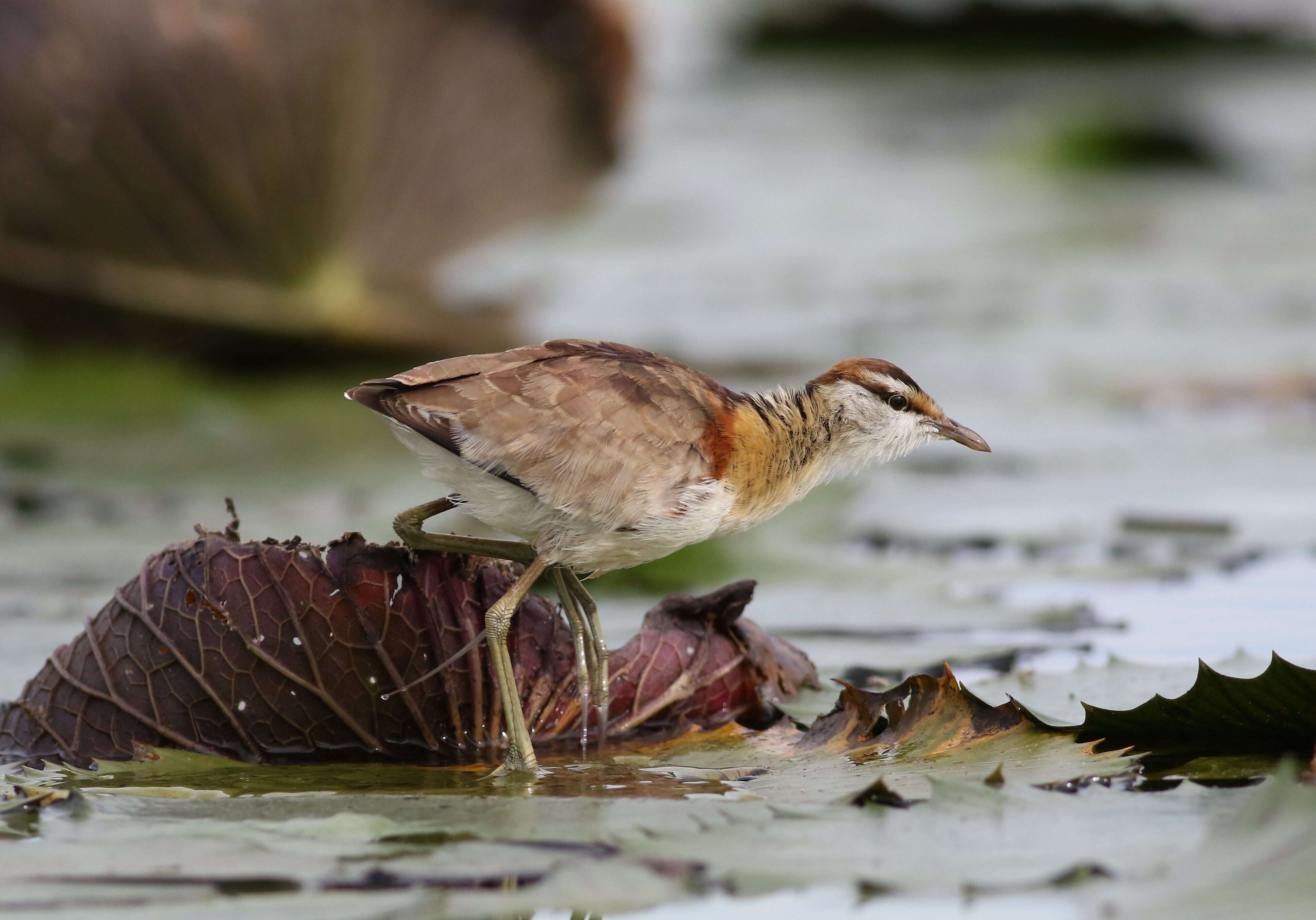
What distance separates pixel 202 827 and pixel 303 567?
38.1 inches

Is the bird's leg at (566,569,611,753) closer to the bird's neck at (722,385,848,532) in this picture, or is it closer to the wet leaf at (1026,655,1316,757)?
the bird's neck at (722,385,848,532)

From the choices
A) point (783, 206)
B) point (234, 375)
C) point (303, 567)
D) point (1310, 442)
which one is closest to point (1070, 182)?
point (783, 206)

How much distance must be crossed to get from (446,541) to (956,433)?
5.40 feet

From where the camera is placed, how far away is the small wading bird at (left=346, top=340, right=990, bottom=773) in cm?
375

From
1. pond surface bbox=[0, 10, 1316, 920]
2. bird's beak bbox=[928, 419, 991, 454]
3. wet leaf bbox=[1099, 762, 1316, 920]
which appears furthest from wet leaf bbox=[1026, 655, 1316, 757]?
bird's beak bbox=[928, 419, 991, 454]

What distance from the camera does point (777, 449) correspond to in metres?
4.30

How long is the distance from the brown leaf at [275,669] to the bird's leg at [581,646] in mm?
40

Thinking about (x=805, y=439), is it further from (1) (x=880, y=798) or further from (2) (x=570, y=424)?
(1) (x=880, y=798)

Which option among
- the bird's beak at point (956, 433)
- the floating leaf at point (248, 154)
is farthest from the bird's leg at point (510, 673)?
the floating leaf at point (248, 154)

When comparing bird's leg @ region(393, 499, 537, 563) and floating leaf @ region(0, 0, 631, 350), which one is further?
floating leaf @ region(0, 0, 631, 350)

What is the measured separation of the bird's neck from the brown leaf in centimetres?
80

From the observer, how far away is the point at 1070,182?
1291 centimetres

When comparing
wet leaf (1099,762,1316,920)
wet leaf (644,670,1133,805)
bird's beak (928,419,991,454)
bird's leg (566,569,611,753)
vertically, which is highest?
bird's beak (928,419,991,454)

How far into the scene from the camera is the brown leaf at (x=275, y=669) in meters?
3.55
